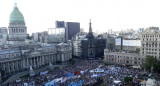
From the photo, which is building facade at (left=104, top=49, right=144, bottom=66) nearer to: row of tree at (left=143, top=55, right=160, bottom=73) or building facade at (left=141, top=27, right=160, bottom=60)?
building facade at (left=141, top=27, right=160, bottom=60)

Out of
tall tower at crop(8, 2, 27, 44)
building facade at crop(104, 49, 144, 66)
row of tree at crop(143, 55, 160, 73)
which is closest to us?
row of tree at crop(143, 55, 160, 73)

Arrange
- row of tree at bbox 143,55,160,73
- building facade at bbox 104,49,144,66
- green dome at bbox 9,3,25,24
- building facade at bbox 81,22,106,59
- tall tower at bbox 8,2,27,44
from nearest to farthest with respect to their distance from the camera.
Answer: row of tree at bbox 143,55,160,73
building facade at bbox 104,49,144,66
tall tower at bbox 8,2,27,44
green dome at bbox 9,3,25,24
building facade at bbox 81,22,106,59

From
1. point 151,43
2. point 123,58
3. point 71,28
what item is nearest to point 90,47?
point 123,58

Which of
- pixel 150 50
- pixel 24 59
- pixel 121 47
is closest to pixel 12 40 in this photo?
pixel 24 59

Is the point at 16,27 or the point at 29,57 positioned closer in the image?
the point at 29,57

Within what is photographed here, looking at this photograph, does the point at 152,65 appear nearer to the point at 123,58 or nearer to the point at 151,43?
the point at 151,43

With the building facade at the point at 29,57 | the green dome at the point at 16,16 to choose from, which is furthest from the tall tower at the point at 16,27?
the building facade at the point at 29,57

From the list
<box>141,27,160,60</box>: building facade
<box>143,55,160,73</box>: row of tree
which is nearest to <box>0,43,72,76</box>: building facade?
<box>141,27,160,60</box>: building facade
